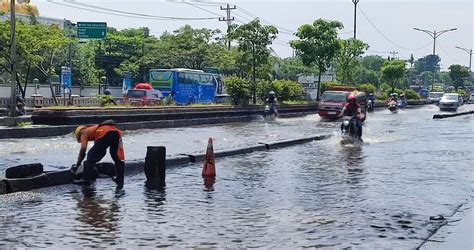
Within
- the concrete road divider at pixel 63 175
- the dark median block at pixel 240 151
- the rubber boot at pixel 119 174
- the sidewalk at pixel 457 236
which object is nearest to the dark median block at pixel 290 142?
the dark median block at pixel 240 151

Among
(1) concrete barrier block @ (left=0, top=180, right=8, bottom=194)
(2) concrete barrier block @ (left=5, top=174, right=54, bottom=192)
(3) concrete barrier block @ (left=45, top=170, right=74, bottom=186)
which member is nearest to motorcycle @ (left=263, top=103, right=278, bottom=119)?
(3) concrete barrier block @ (left=45, top=170, right=74, bottom=186)

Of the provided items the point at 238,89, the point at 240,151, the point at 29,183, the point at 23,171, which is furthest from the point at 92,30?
the point at 29,183

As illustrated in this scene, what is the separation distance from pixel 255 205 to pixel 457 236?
316cm

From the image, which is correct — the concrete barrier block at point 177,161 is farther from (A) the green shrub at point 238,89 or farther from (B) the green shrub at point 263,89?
(B) the green shrub at point 263,89

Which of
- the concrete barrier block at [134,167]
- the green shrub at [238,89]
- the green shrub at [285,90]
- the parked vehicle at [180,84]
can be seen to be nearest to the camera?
the concrete barrier block at [134,167]

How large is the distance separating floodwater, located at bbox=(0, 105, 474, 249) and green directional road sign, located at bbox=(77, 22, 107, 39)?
22.9 m

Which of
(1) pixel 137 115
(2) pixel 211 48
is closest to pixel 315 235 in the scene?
(1) pixel 137 115

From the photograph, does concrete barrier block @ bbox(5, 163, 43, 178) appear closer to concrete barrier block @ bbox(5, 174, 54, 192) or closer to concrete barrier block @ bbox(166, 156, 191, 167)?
concrete barrier block @ bbox(5, 174, 54, 192)

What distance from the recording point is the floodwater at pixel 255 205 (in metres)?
7.38

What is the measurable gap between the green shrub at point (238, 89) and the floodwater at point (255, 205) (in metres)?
20.5

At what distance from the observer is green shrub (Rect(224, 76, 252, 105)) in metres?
37.4

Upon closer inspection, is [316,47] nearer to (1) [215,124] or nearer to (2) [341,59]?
(2) [341,59]

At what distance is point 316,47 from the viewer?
165ft

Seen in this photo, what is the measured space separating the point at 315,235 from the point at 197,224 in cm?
153
